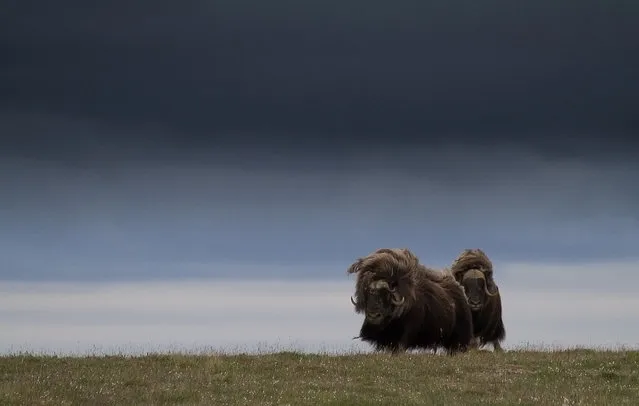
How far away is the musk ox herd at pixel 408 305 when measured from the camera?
26.6 meters

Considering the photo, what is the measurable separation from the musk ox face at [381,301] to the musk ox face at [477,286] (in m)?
6.07

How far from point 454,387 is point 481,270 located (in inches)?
544

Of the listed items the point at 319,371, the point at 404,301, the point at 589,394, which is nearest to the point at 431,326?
the point at 404,301

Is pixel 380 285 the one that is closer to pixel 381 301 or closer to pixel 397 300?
pixel 381 301

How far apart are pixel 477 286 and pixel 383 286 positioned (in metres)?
6.83

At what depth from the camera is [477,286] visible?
32219 millimetres

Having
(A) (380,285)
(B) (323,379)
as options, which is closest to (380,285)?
(A) (380,285)

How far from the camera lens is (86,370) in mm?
20578

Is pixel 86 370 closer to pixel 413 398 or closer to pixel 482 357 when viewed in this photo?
pixel 413 398

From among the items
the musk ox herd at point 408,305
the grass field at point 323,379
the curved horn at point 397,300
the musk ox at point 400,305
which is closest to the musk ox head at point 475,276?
the musk ox herd at point 408,305

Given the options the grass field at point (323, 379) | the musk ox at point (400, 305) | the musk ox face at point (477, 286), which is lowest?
the grass field at point (323, 379)

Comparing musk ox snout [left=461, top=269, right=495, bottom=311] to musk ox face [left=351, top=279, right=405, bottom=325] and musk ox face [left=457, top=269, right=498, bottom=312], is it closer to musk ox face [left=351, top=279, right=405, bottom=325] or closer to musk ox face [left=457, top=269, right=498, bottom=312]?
musk ox face [left=457, top=269, right=498, bottom=312]

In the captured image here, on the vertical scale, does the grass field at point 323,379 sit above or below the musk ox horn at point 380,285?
below

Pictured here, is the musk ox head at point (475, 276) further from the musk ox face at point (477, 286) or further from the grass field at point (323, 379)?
the grass field at point (323, 379)
